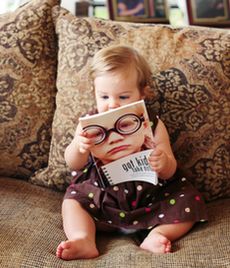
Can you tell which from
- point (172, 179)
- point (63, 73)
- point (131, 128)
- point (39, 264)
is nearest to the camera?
point (39, 264)

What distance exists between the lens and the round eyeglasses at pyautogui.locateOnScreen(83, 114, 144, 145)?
1.32m

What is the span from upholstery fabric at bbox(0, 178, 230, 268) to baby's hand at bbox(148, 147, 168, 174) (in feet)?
0.65

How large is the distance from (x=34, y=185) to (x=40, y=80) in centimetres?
35

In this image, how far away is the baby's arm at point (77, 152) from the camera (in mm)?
1362

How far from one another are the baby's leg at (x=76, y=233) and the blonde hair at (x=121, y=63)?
39 centimetres

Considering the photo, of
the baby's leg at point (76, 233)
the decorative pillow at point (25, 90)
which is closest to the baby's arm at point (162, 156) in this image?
the baby's leg at point (76, 233)

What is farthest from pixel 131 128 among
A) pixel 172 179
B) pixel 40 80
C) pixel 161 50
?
pixel 40 80

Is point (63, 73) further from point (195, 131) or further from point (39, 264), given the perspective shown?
point (39, 264)

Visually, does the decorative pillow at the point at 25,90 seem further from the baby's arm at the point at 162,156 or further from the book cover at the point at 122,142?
the baby's arm at the point at 162,156

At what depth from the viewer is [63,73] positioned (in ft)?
5.22

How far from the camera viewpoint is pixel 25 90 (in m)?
1.61

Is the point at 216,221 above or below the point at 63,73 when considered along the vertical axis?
below

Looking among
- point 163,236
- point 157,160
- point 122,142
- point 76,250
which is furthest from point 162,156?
point 76,250

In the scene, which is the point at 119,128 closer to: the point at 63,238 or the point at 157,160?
the point at 157,160
